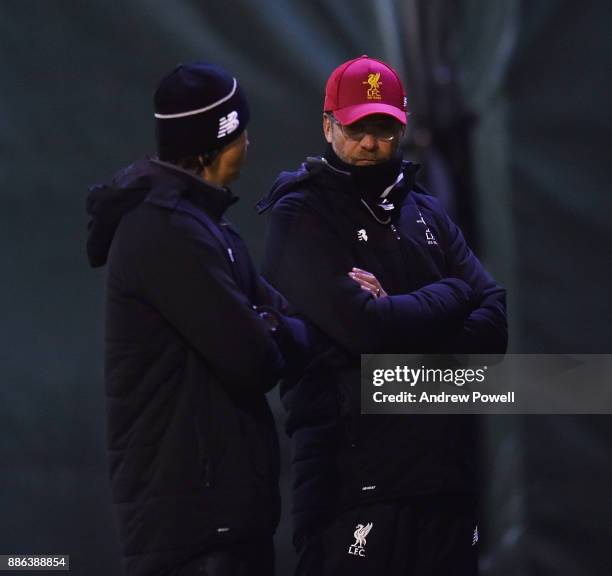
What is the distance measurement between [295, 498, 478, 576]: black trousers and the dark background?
2.74 ft

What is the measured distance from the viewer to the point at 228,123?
7.26ft

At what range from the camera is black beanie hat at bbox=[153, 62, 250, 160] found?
2184 mm

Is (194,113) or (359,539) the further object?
(359,539)

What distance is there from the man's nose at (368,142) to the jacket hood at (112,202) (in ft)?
1.97

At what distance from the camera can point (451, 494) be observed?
2.55 meters

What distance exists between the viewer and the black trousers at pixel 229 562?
207 centimetres

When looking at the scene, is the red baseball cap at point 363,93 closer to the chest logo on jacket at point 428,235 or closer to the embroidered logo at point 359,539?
the chest logo on jacket at point 428,235

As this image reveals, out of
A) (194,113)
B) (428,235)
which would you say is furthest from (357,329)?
(194,113)

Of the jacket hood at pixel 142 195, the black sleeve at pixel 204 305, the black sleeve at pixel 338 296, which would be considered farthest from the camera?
the black sleeve at pixel 338 296

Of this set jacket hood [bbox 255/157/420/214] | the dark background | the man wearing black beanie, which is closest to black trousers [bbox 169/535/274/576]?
the man wearing black beanie

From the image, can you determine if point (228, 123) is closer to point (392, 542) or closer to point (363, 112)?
point (363, 112)

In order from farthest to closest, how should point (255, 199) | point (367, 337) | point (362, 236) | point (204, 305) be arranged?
1. point (255, 199)
2. point (362, 236)
3. point (367, 337)
4. point (204, 305)

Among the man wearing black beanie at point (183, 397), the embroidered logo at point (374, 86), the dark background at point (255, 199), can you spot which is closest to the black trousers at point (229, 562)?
the man wearing black beanie at point (183, 397)

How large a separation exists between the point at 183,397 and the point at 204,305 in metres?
0.17
